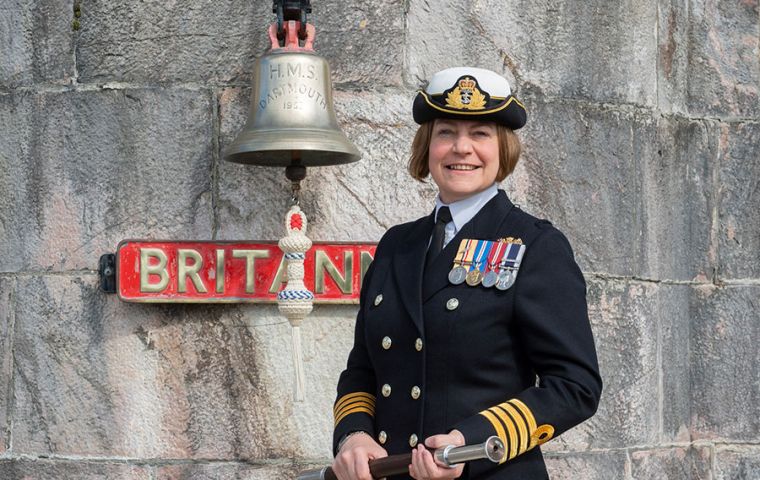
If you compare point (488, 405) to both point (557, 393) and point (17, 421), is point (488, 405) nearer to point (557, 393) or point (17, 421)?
point (557, 393)

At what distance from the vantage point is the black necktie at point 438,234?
3.27 meters

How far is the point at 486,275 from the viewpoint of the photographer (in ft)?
10.3

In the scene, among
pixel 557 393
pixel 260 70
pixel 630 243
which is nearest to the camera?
pixel 557 393

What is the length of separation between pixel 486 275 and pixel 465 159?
0.90ft

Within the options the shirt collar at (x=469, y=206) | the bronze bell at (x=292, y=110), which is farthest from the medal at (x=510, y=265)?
the bronze bell at (x=292, y=110)

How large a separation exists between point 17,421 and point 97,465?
0.32 meters

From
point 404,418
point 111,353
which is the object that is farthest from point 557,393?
point 111,353

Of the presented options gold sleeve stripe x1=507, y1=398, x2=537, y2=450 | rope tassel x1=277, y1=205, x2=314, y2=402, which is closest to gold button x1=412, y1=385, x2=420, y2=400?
gold sleeve stripe x1=507, y1=398, x2=537, y2=450

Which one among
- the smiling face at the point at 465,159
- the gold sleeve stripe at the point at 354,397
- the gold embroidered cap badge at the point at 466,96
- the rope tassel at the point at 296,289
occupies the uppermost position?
the gold embroidered cap badge at the point at 466,96

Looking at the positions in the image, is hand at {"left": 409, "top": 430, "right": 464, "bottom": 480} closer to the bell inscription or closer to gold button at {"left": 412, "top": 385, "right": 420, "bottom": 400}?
gold button at {"left": 412, "top": 385, "right": 420, "bottom": 400}

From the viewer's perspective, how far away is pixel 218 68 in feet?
15.6

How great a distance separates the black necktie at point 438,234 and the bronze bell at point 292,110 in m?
1.20

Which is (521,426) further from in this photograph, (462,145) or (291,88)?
(291,88)

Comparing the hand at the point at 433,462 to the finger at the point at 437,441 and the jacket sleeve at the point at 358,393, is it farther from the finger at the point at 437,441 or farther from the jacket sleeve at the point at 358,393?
the jacket sleeve at the point at 358,393
